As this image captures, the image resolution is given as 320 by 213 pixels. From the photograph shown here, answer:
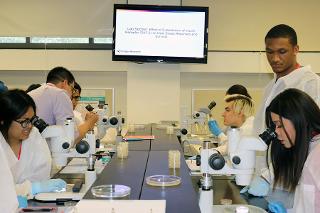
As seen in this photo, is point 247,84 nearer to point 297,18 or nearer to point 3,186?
point 297,18

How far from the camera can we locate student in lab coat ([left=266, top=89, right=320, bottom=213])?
5.45 ft

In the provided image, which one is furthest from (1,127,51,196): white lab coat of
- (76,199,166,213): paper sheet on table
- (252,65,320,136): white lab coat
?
(252,65,320,136): white lab coat

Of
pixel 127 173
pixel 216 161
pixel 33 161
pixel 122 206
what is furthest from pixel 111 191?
pixel 33 161

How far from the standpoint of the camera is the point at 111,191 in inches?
62.9

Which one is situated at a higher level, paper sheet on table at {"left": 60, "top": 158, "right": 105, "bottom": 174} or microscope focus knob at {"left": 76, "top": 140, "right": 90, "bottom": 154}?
microscope focus knob at {"left": 76, "top": 140, "right": 90, "bottom": 154}

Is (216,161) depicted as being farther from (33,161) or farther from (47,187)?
(33,161)

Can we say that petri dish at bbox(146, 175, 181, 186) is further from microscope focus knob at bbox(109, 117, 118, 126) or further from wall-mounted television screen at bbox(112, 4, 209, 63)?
wall-mounted television screen at bbox(112, 4, 209, 63)

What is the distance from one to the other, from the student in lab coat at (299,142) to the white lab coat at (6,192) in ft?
3.40

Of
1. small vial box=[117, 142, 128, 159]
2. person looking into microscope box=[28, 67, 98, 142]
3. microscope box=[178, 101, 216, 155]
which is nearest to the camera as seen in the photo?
small vial box=[117, 142, 128, 159]

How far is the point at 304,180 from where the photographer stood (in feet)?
5.56

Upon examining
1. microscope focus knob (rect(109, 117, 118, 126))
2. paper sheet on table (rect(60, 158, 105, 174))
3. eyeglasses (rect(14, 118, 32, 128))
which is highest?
eyeglasses (rect(14, 118, 32, 128))

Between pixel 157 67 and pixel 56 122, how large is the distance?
1693mm

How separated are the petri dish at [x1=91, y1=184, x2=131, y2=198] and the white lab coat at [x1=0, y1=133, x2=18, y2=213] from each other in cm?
32

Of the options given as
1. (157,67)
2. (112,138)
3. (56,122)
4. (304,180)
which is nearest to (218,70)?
(157,67)
